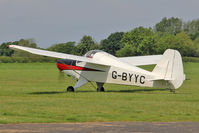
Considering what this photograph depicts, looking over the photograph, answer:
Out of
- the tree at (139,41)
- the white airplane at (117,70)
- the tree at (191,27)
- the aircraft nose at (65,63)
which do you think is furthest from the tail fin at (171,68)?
the tree at (191,27)

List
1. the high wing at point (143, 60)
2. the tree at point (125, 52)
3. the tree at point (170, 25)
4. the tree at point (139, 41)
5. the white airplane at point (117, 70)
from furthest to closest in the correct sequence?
the tree at point (170, 25) → the tree at point (139, 41) → the tree at point (125, 52) → the high wing at point (143, 60) → the white airplane at point (117, 70)

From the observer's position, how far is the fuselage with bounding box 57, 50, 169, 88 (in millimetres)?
20688

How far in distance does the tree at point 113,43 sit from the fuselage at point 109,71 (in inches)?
2760

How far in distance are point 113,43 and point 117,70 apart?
264 ft

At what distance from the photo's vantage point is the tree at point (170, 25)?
161m

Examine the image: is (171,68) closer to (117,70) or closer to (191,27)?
(117,70)

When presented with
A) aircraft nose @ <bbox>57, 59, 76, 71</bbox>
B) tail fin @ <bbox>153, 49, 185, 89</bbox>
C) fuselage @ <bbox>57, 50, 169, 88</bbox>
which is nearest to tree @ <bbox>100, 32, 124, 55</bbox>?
aircraft nose @ <bbox>57, 59, 76, 71</bbox>

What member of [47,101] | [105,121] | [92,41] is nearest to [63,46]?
[92,41]

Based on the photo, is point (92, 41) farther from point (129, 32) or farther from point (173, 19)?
point (173, 19)

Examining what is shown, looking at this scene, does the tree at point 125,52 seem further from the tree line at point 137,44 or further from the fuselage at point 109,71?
the fuselage at point 109,71

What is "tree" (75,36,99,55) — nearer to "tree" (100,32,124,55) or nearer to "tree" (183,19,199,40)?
"tree" (100,32,124,55)

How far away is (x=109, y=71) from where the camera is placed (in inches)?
873

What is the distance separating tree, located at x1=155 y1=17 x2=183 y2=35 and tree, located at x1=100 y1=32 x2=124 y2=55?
49064mm

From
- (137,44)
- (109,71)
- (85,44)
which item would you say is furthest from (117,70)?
(137,44)
